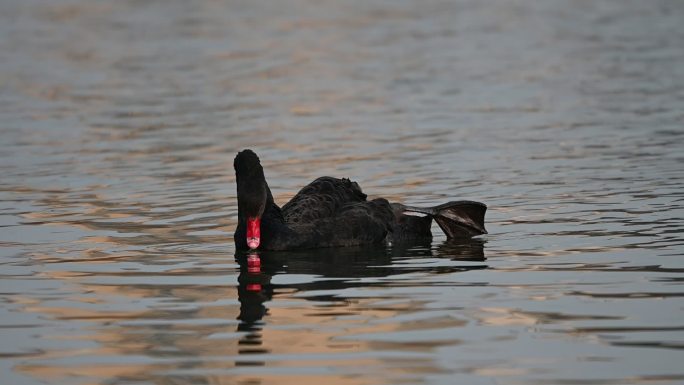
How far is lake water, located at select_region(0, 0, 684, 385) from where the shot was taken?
8008 mm

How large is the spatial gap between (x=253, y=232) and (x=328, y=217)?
90cm

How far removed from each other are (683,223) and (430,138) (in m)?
7.05

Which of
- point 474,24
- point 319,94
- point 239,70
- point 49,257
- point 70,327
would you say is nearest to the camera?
point 70,327

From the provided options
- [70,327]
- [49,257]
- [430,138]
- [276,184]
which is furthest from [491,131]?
[70,327]

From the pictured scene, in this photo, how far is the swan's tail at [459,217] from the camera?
40.2 ft

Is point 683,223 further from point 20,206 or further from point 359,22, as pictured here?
point 359,22

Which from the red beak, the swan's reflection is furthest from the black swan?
the swan's reflection

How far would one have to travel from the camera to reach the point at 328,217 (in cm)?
1204

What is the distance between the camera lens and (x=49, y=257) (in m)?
11.7

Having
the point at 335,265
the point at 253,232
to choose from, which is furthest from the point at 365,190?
the point at 335,265

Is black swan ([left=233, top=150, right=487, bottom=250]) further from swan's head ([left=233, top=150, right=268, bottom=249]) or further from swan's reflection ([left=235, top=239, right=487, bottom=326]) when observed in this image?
swan's reflection ([left=235, top=239, right=487, bottom=326])

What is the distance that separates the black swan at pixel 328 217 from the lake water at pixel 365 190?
18cm

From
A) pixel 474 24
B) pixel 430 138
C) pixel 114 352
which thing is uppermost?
pixel 474 24

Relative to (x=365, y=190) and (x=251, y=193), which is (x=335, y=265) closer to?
(x=251, y=193)
